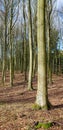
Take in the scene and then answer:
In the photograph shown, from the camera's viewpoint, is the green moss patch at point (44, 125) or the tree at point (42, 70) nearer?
the green moss patch at point (44, 125)

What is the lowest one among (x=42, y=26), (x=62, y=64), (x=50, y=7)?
(x=62, y=64)

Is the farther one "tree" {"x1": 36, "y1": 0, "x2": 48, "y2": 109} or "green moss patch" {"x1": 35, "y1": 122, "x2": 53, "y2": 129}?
"tree" {"x1": 36, "y1": 0, "x2": 48, "y2": 109}

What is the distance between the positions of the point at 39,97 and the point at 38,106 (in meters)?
0.31

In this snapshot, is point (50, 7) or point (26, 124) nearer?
point (26, 124)

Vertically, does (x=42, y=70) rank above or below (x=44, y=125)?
above

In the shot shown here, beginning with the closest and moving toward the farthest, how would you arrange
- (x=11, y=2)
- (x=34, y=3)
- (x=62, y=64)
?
(x=11, y=2) → (x=34, y=3) → (x=62, y=64)

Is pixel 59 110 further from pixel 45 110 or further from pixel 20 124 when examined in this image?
pixel 20 124

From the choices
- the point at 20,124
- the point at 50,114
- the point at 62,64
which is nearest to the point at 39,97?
the point at 50,114

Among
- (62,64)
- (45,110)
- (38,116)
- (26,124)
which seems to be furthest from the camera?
(62,64)

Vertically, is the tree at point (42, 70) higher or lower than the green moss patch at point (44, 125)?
higher

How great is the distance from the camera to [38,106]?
8.92 m

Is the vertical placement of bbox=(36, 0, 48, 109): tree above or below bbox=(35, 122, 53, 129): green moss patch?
above

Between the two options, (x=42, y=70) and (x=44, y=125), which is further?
(x=42, y=70)

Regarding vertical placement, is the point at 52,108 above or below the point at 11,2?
below
